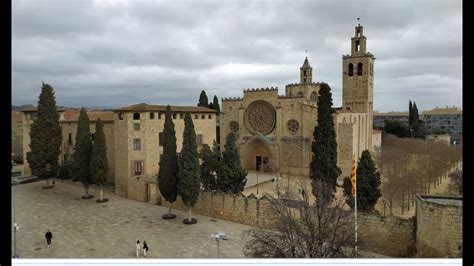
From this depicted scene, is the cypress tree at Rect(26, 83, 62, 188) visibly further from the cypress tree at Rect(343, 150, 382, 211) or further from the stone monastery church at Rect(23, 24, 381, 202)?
the cypress tree at Rect(343, 150, 382, 211)

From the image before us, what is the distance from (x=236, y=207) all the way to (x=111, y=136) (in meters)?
9.52

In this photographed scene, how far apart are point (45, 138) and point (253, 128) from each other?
12.1m

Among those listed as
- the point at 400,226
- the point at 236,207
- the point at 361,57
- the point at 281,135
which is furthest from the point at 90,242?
the point at 361,57

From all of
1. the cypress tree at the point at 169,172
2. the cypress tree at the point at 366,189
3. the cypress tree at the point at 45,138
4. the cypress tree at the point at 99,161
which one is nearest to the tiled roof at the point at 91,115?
the cypress tree at the point at 45,138

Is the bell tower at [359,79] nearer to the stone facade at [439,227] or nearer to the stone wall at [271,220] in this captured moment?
the stone wall at [271,220]

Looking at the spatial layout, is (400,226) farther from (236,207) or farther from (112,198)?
(112,198)

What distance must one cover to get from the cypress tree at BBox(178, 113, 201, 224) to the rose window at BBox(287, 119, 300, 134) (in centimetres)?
1014

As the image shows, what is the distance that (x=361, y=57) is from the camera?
2391cm

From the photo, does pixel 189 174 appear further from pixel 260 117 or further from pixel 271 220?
pixel 260 117

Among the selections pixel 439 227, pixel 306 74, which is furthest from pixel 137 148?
pixel 306 74

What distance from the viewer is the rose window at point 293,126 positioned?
21161 mm

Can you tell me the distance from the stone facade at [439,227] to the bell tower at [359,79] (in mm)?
16077

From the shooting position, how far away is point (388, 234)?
950 cm

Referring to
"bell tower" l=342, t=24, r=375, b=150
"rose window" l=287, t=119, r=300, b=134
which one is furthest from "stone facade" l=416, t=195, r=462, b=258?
"bell tower" l=342, t=24, r=375, b=150
